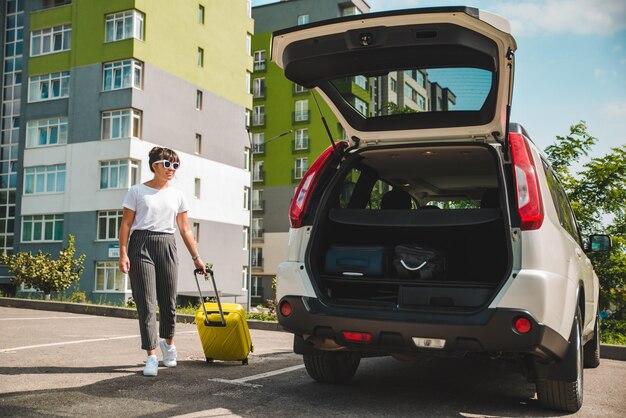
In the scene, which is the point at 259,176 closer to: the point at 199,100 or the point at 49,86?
the point at 199,100

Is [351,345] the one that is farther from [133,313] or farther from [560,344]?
[133,313]

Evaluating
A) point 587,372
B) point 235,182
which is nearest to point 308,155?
point 235,182

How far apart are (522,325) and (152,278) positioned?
313 cm

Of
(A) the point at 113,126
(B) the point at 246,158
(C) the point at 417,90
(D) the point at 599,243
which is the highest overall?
(B) the point at 246,158

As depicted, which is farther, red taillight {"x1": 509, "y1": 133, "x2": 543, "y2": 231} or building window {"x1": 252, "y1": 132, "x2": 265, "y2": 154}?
building window {"x1": 252, "y1": 132, "x2": 265, "y2": 154}

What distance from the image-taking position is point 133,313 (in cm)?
1488

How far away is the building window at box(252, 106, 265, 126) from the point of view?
62.0m

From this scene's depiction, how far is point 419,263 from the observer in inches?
201

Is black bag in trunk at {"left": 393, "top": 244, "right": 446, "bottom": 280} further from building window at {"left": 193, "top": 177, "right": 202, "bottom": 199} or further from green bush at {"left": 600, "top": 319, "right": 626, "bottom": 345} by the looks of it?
building window at {"left": 193, "top": 177, "right": 202, "bottom": 199}

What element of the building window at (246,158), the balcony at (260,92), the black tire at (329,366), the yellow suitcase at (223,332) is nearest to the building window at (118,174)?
the building window at (246,158)

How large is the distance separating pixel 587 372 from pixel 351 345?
3925mm

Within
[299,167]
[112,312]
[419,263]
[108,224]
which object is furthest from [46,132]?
[419,263]

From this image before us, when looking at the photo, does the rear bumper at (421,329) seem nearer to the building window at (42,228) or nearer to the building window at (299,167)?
the building window at (42,228)

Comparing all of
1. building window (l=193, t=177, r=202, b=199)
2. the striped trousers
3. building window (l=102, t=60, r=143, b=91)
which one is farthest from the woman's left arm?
building window (l=193, t=177, r=202, b=199)
